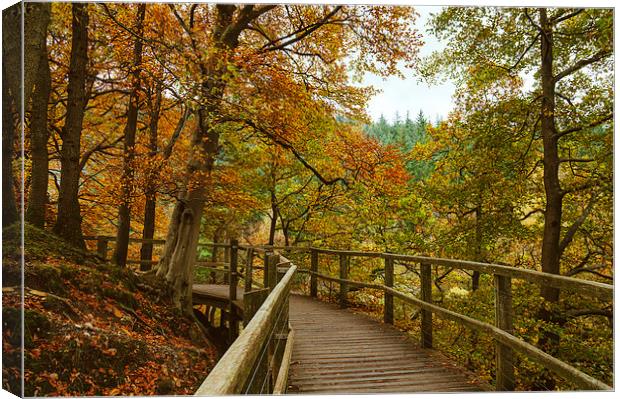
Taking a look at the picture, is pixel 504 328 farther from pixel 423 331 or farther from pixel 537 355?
pixel 423 331

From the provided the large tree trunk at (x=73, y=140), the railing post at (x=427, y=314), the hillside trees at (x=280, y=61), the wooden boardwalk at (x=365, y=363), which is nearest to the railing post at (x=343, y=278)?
the wooden boardwalk at (x=365, y=363)

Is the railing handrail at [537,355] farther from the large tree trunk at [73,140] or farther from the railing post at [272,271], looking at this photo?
the large tree trunk at [73,140]

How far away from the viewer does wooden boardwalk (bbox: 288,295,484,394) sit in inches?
122

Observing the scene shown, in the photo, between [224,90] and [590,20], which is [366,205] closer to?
[224,90]

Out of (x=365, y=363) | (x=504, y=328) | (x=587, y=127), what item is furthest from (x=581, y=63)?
(x=365, y=363)

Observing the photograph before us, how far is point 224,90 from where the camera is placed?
19.1 feet

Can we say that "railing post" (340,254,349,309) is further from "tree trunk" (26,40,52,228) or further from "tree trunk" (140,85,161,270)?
"tree trunk" (26,40,52,228)

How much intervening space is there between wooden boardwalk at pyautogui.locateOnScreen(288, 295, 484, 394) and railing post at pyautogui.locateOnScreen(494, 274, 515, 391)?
21 centimetres

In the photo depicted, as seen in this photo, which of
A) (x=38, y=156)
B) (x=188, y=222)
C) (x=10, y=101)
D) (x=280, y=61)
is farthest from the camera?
(x=188, y=222)

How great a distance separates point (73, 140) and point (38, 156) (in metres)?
0.47

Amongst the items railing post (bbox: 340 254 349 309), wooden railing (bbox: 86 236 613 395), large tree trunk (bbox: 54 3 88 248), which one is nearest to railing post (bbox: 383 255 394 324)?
wooden railing (bbox: 86 236 613 395)

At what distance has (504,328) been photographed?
9.67 feet

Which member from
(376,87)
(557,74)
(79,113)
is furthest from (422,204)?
(79,113)

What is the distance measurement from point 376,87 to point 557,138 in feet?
9.55
